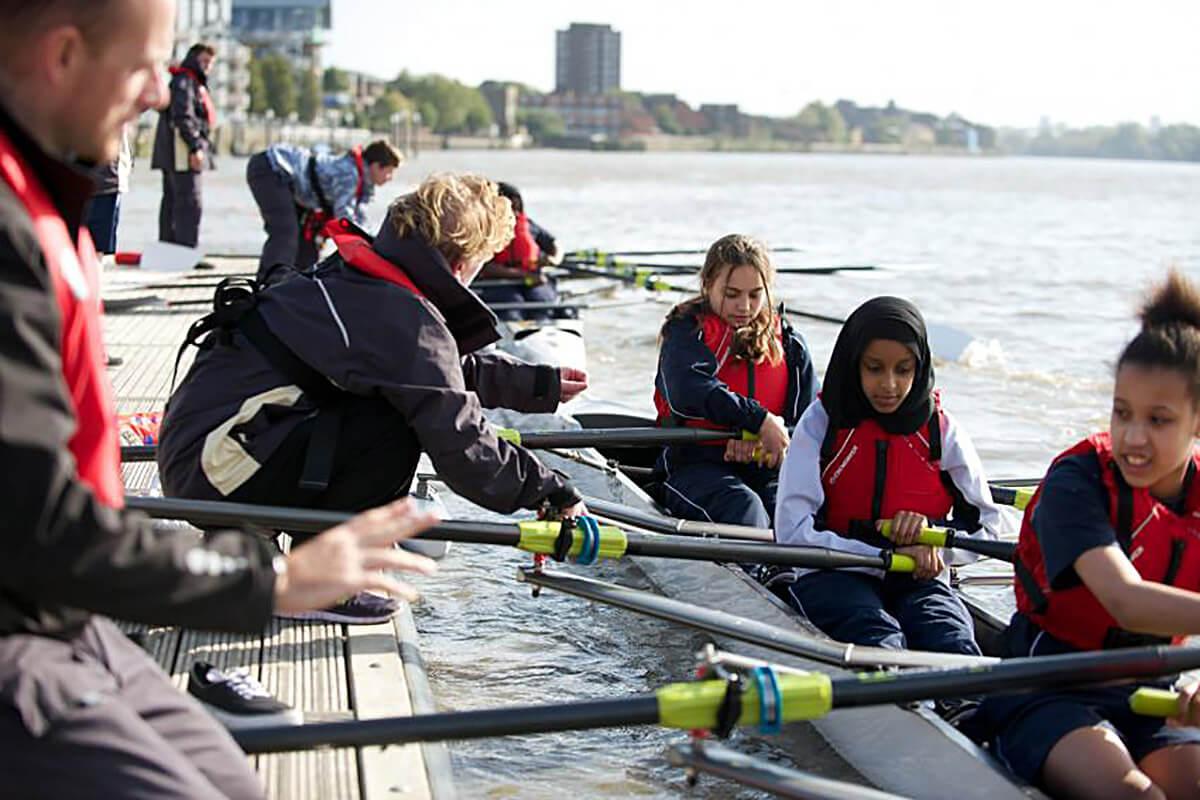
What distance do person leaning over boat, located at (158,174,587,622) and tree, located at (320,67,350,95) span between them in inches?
6700

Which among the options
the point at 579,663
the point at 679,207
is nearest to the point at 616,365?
the point at 579,663

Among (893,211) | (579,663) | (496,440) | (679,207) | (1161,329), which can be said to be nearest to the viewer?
(1161,329)

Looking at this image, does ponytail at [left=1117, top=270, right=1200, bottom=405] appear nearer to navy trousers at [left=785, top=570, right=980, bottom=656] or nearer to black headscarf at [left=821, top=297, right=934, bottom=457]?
black headscarf at [left=821, top=297, right=934, bottom=457]

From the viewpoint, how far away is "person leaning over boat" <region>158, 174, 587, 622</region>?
15.2ft

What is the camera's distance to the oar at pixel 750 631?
4301 millimetres

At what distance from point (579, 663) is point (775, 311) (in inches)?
76.8

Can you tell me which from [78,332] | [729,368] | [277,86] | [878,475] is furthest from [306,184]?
[277,86]

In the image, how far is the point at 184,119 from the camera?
46.2 ft

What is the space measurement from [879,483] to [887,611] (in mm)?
449

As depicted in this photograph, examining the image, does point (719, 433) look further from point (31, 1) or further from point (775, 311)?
point (31, 1)

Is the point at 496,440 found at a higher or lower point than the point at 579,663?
higher

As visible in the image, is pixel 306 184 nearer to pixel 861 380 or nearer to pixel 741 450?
pixel 741 450

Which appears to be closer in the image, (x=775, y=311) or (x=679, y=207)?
(x=775, y=311)

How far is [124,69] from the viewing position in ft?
7.68
